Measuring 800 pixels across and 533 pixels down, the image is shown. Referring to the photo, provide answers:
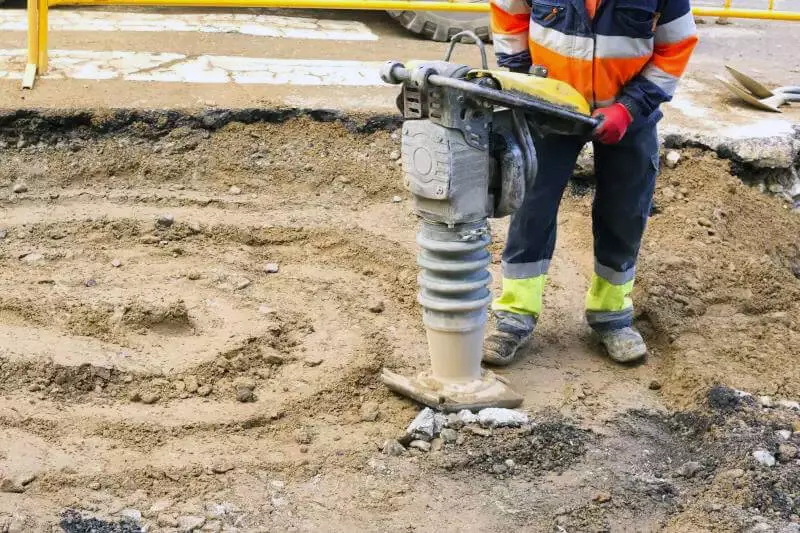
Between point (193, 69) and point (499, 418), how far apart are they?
366 centimetres

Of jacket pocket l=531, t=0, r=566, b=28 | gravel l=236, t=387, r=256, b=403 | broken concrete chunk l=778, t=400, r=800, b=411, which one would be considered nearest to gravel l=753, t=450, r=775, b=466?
broken concrete chunk l=778, t=400, r=800, b=411

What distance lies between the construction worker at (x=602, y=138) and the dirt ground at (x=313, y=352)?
209 millimetres

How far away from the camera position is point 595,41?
3.82 meters

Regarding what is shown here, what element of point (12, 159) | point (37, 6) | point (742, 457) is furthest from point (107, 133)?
point (742, 457)

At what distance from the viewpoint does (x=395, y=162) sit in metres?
6.01

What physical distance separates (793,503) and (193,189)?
3.59 m

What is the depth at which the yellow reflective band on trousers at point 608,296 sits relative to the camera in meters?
4.41

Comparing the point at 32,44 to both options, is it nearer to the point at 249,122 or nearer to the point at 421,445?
the point at 249,122

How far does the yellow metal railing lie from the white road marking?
0.33 m

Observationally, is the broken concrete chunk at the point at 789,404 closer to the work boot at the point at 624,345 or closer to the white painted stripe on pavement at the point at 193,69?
the work boot at the point at 624,345

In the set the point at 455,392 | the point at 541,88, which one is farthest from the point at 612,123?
the point at 455,392

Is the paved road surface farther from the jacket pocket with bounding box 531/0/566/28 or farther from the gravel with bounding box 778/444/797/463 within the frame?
the gravel with bounding box 778/444/797/463

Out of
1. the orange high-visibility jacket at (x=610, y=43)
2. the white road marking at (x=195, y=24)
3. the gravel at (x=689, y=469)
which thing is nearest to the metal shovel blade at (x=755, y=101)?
the white road marking at (x=195, y=24)

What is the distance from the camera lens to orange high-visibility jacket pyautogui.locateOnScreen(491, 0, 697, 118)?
3.80 meters
